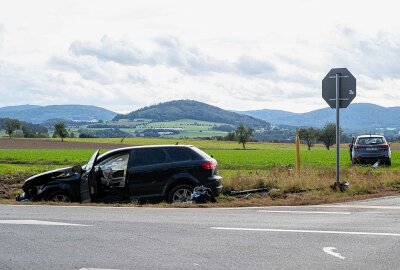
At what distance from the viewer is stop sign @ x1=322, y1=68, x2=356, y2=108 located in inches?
664

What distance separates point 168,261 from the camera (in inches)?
305

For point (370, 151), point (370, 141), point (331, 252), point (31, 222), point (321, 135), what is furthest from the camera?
point (321, 135)

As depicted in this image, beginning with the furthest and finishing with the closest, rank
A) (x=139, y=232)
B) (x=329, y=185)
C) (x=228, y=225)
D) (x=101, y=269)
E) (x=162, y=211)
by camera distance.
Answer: (x=329, y=185)
(x=162, y=211)
(x=228, y=225)
(x=139, y=232)
(x=101, y=269)

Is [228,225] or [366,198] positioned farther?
[366,198]

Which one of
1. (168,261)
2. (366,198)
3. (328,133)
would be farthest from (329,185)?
(328,133)

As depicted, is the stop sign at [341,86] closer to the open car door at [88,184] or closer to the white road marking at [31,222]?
the open car door at [88,184]

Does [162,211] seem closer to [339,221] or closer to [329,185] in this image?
[339,221]

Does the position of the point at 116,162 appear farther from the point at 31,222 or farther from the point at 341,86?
the point at 341,86

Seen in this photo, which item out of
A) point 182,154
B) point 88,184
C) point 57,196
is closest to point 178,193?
point 182,154

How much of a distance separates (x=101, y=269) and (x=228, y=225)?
381 centimetres

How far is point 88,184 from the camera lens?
51.6ft

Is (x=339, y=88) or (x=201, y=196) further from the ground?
(x=339, y=88)

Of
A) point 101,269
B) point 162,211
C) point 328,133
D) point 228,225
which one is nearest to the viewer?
point 101,269

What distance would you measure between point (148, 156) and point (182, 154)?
0.83 meters
